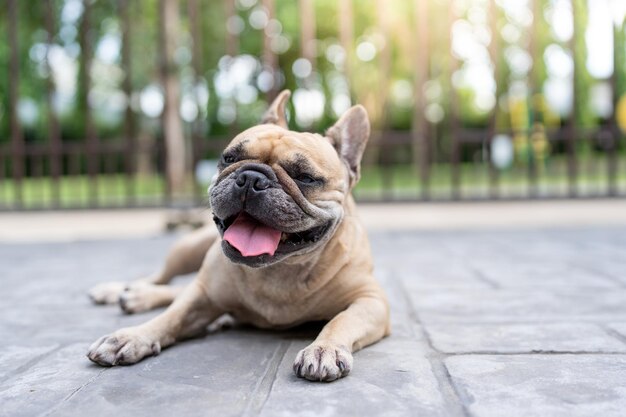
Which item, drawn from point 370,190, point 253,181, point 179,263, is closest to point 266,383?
point 253,181

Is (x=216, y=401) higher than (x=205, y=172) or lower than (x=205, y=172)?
lower

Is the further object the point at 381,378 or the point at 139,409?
the point at 381,378

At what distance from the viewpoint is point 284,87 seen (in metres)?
14.7

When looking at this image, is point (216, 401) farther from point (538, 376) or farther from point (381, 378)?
point (538, 376)

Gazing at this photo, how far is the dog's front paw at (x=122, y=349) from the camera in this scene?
80.8 inches

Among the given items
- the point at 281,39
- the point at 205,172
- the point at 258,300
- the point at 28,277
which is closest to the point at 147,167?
the point at 281,39

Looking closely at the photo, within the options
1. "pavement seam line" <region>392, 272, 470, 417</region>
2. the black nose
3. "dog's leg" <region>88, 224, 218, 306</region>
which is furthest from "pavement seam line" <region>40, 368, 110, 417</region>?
"dog's leg" <region>88, 224, 218, 306</region>

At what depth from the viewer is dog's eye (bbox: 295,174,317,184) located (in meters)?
2.21

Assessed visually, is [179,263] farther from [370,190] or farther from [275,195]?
[370,190]

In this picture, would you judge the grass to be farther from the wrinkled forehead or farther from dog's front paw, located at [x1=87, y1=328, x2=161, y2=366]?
dog's front paw, located at [x1=87, y1=328, x2=161, y2=366]

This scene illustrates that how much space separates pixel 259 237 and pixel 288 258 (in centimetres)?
18

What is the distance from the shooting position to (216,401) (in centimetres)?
171

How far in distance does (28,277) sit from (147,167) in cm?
1370

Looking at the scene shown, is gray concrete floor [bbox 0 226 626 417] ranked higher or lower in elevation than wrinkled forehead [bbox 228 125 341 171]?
lower
